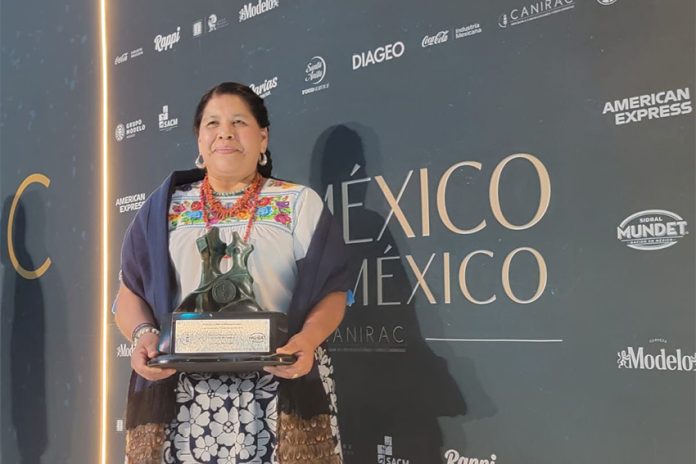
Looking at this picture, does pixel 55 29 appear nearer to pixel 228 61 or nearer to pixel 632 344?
pixel 228 61

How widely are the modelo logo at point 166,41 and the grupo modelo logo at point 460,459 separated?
175cm

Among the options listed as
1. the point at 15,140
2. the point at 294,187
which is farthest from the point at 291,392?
the point at 15,140

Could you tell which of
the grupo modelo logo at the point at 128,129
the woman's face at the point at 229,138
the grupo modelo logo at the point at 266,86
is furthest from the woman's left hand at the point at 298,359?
the grupo modelo logo at the point at 128,129

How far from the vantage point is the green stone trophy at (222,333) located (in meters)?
1.46

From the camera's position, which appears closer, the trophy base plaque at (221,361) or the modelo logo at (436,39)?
the trophy base plaque at (221,361)

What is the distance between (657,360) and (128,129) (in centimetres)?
210

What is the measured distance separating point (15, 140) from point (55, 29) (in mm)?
510

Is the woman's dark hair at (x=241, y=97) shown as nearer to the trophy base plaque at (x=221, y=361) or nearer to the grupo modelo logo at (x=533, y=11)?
the trophy base plaque at (x=221, y=361)

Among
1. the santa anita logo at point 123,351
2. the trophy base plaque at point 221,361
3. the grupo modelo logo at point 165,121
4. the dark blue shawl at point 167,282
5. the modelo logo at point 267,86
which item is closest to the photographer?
the trophy base plaque at point 221,361

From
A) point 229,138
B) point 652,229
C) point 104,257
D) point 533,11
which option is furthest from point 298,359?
point 104,257

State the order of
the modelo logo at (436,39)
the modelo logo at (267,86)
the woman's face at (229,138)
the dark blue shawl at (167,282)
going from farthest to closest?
1. the modelo logo at (267,86)
2. the modelo logo at (436,39)
3. the woman's face at (229,138)
4. the dark blue shawl at (167,282)

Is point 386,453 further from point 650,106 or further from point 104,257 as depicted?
point 104,257

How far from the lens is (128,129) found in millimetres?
2902

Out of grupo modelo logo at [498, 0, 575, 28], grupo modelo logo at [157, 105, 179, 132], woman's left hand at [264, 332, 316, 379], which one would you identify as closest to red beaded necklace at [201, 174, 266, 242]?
woman's left hand at [264, 332, 316, 379]
